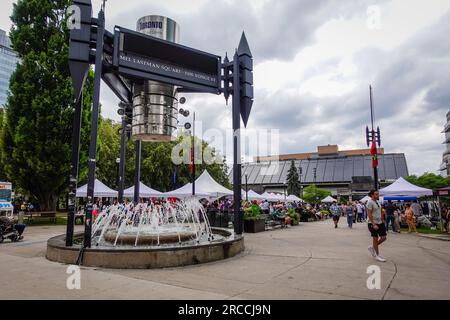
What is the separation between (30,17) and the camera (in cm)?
2262

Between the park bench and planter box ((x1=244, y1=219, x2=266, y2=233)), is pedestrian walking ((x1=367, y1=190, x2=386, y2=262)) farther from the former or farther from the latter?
the park bench

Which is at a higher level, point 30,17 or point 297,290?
point 30,17

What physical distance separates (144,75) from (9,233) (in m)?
8.13

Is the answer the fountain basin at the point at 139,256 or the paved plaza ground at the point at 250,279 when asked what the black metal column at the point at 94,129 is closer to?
the fountain basin at the point at 139,256

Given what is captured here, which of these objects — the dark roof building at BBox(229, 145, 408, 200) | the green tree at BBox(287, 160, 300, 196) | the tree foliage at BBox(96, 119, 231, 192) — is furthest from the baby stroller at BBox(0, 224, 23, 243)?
the green tree at BBox(287, 160, 300, 196)

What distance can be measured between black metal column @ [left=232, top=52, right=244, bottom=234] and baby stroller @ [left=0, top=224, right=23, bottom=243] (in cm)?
861

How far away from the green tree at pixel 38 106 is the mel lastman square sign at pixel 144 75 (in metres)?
10.8

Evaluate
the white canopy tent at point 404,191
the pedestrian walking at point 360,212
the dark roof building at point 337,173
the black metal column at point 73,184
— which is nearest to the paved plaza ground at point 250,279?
the black metal column at point 73,184

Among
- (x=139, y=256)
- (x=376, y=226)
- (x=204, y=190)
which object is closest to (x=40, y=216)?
(x=204, y=190)

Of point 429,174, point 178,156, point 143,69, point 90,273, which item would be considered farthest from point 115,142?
point 429,174

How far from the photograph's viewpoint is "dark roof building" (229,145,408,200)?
75.0 metres
